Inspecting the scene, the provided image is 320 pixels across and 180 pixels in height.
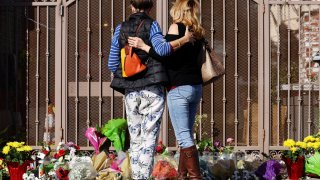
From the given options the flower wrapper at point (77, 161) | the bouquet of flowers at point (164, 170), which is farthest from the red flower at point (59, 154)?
the bouquet of flowers at point (164, 170)

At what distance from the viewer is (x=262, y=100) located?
9180 mm

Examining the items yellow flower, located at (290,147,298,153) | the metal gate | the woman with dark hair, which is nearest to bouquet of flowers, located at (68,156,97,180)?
the woman with dark hair

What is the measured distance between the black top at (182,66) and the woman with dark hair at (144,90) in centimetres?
10

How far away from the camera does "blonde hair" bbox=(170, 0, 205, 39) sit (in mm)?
6266

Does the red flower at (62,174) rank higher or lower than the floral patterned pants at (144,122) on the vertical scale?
lower

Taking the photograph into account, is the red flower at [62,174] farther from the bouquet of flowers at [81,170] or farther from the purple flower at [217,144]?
the purple flower at [217,144]

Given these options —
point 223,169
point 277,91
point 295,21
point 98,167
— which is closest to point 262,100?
point 277,91

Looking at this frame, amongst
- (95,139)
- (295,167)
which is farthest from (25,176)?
(295,167)

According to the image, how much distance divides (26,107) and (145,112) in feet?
12.0

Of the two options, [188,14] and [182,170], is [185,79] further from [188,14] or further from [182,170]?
[182,170]

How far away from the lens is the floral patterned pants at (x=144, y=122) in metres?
5.90

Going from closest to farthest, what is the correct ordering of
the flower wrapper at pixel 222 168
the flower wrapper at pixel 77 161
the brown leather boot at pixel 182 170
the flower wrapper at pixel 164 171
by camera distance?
the brown leather boot at pixel 182 170 → the flower wrapper at pixel 164 171 → the flower wrapper at pixel 77 161 → the flower wrapper at pixel 222 168

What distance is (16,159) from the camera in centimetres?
786

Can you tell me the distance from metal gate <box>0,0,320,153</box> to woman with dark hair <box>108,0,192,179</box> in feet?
10.3
